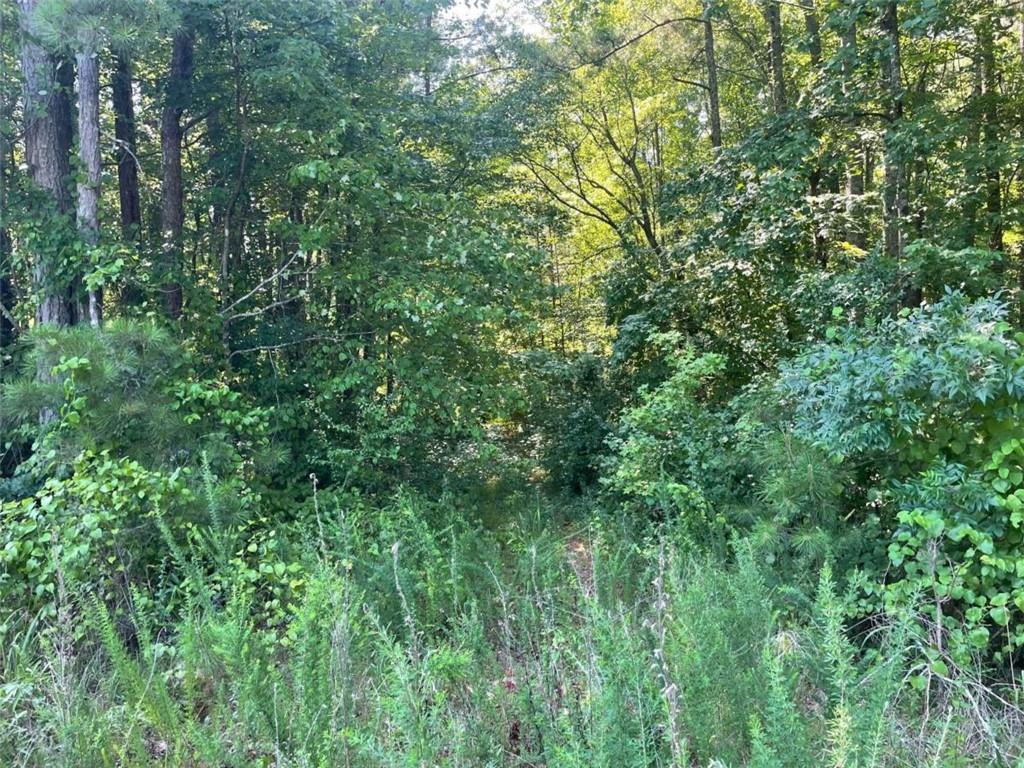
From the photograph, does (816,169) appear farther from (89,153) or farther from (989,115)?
(89,153)

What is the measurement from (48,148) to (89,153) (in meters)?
0.48

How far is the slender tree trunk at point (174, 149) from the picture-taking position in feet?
16.4

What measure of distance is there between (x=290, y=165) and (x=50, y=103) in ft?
5.43

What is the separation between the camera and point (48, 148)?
441cm

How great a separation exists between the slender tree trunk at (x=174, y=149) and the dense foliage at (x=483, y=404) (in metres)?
0.05

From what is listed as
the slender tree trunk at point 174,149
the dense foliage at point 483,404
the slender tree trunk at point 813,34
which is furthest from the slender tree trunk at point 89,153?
the slender tree trunk at point 813,34

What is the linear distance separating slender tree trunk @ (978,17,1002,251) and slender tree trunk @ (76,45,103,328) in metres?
7.07

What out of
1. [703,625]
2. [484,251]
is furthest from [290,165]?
[703,625]

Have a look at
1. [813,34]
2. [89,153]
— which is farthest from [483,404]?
[813,34]

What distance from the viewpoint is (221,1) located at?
4.42 metres

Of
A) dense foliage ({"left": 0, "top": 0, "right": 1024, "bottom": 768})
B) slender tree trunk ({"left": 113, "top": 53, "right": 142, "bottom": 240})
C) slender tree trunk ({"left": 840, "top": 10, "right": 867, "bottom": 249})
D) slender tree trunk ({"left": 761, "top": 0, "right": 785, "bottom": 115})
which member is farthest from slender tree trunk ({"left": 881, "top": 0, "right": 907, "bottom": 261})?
slender tree trunk ({"left": 113, "top": 53, "right": 142, "bottom": 240})

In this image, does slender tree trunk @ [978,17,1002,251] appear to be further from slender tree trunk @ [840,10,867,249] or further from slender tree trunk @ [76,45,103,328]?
slender tree trunk @ [76,45,103,328]

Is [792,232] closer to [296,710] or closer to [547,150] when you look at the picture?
[547,150]

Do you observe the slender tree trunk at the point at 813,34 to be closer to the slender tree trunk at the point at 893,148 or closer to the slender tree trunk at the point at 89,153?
the slender tree trunk at the point at 893,148
